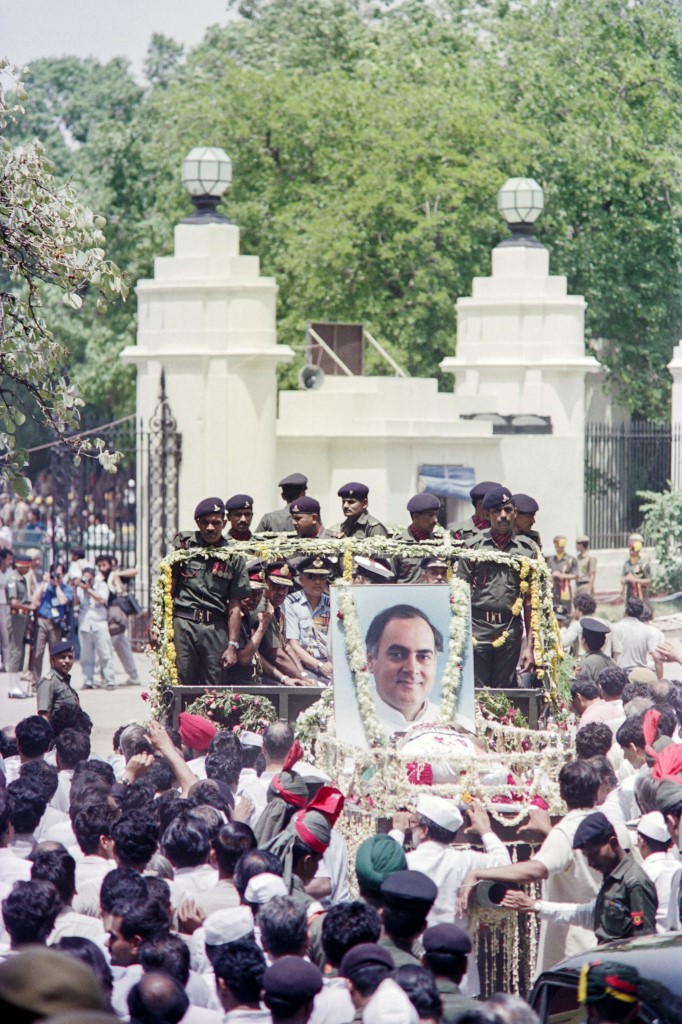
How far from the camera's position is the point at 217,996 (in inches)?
228

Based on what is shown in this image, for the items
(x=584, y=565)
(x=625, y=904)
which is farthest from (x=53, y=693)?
(x=584, y=565)

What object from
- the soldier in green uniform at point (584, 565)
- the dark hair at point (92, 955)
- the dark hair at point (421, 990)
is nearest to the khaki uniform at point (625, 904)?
the dark hair at point (421, 990)

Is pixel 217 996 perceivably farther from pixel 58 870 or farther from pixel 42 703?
pixel 42 703

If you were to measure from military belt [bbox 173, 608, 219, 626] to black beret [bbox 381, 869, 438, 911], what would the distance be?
531 cm

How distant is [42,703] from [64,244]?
4048 millimetres

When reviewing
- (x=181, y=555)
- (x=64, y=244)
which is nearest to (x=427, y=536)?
(x=181, y=555)

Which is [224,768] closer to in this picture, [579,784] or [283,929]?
[579,784]

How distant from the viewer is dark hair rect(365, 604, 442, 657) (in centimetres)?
941

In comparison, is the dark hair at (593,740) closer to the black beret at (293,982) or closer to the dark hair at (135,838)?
the dark hair at (135,838)

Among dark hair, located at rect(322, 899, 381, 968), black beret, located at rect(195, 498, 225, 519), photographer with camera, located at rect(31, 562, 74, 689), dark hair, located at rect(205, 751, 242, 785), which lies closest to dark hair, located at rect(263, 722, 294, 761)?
dark hair, located at rect(205, 751, 242, 785)

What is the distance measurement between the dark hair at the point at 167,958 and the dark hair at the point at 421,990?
82 centimetres

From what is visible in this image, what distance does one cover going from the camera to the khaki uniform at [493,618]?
10.7 meters

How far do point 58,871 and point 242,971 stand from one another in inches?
47.1

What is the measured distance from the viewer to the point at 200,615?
1113cm
